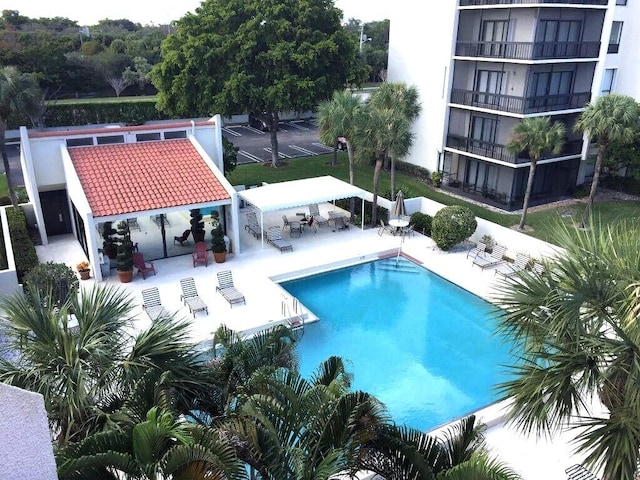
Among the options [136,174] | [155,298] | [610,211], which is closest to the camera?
[155,298]

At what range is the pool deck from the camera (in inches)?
706

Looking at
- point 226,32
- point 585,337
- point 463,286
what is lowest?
point 463,286

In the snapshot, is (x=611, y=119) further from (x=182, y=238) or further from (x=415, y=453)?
(x=415, y=453)

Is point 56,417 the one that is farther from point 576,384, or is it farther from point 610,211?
point 610,211

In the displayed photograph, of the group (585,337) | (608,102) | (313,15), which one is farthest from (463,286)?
(313,15)

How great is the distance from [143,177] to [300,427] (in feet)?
59.7

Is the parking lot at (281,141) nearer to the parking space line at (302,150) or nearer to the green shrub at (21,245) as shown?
the parking space line at (302,150)

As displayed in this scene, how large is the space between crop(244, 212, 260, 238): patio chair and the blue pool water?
4.82 metres

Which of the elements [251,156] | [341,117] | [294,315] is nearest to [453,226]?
[341,117]

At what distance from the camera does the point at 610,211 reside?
29422 millimetres

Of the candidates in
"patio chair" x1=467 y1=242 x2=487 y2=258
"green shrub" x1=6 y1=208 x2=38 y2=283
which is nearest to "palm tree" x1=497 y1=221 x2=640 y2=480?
"patio chair" x1=467 y1=242 x2=487 y2=258

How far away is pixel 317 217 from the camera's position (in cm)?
2783

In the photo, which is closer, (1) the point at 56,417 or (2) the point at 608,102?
(1) the point at 56,417

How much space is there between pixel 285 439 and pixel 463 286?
1549 cm
